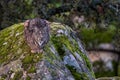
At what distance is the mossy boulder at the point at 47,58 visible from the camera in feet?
13.6

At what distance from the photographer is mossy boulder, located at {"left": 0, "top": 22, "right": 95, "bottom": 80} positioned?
4.15 m

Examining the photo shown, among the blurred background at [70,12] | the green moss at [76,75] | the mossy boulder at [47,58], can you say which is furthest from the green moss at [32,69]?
the blurred background at [70,12]

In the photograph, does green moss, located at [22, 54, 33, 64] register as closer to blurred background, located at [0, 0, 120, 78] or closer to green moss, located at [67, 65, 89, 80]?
green moss, located at [67, 65, 89, 80]

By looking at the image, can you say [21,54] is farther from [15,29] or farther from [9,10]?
[9,10]

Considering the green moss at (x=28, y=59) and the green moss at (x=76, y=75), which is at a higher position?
the green moss at (x=28, y=59)

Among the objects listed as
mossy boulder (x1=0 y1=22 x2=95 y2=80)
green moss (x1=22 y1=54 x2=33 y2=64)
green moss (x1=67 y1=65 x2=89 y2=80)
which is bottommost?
green moss (x1=67 y1=65 x2=89 y2=80)

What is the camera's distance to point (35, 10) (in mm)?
8359

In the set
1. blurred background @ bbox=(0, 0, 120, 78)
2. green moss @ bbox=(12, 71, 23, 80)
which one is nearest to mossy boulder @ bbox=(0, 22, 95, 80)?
green moss @ bbox=(12, 71, 23, 80)

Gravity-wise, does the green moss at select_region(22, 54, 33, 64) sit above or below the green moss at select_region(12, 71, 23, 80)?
above

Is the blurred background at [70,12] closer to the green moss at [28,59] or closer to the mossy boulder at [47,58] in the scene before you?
the mossy boulder at [47,58]

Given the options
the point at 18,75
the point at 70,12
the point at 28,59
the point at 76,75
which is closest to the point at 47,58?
the point at 28,59

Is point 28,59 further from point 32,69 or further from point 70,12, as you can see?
point 70,12

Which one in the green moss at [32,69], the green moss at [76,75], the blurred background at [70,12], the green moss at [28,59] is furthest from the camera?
the blurred background at [70,12]

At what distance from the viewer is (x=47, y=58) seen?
13.9 feet
